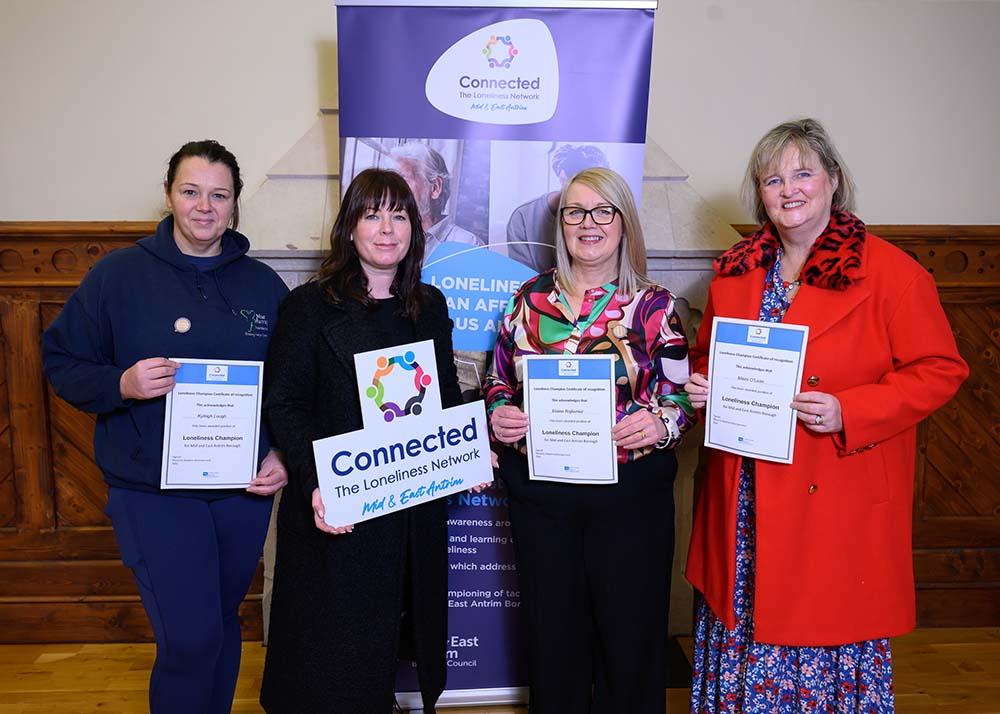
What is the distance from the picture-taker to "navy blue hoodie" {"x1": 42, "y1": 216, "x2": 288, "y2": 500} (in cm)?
178

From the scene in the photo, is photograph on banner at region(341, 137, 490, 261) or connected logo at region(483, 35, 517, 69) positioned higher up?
connected logo at region(483, 35, 517, 69)

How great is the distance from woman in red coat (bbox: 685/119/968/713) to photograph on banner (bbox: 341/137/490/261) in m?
0.85

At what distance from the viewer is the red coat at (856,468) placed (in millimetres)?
1727

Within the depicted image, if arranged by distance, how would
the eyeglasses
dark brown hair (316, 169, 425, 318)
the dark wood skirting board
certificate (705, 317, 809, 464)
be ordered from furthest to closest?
the dark wood skirting board < the eyeglasses < dark brown hair (316, 169, 425, 318) < certificate (705, 317, 809, 464)

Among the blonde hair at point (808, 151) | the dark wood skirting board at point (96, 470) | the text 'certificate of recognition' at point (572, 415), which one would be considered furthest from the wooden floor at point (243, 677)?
the blonde hair at point (808, 151)

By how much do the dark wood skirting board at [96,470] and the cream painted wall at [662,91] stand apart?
0.16 m

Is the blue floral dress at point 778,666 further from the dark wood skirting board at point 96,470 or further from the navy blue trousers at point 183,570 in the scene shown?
the navy blue trousers at point 183,570

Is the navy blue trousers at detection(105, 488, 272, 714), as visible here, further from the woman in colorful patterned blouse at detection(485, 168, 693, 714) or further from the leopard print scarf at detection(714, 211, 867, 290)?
the leopard print scarf at detection(714, 211, 867, 290)

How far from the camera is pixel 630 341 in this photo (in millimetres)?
1912

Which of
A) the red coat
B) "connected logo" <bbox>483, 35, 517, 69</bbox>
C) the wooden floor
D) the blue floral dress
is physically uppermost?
"connected logo" <bbox>483, 35, 517, 69</bbox>

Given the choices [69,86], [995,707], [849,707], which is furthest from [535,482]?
[69,86]

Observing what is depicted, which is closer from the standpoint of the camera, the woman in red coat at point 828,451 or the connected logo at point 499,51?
the woman in red coat at point 828,451

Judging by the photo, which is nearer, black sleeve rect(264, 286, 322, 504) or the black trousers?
black sleeve rect(264, 286, 322, 504)

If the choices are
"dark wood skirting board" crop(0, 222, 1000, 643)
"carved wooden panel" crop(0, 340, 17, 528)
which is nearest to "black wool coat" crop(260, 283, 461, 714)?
"dark wood skirting board" crop(0, 222, 1000, 643)
